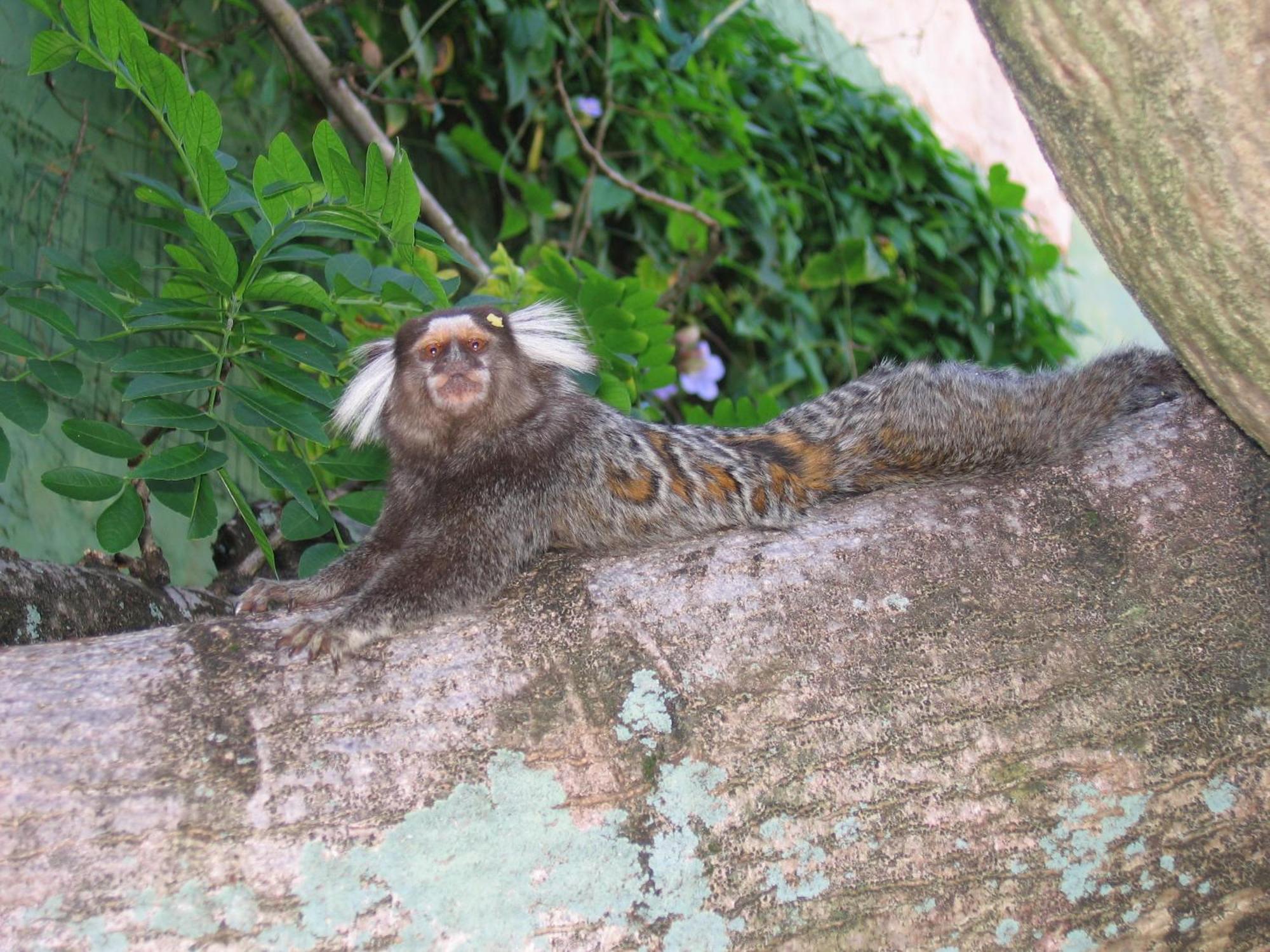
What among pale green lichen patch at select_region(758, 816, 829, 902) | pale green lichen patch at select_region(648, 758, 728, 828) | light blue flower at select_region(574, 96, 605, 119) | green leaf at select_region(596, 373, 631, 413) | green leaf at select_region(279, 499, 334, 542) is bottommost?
pale green lichen patch at select_region(758, 816, 829, 902)

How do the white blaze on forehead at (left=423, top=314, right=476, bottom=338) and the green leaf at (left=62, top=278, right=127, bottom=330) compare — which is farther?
the white blaze on forehead at (left=423, top=314, right=476, bottom=338)

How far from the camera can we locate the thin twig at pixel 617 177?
384 cm

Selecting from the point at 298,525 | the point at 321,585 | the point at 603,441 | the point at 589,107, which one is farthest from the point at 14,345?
the point at 589,107

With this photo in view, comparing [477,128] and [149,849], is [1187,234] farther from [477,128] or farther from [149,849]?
[477,128]

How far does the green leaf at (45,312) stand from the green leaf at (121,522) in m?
0.29

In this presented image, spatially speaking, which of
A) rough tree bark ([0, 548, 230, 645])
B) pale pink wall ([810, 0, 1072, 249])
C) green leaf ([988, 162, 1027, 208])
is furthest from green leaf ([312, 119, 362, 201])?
pale pink wall ([810, 0, 1072, 249])

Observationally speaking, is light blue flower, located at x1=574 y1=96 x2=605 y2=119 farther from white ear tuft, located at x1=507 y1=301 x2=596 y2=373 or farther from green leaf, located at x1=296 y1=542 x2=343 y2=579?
green leaf, located at x1=296 y1=542 x2=343 y2=579

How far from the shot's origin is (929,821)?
1543mm

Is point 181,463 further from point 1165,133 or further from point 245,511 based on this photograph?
point 1165,133

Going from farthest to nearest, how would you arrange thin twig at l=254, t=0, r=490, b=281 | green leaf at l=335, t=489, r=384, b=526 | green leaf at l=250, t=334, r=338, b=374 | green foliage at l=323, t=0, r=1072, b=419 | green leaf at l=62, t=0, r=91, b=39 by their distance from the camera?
green foliage at l=323, t=0, r=1072, b=419
thin twig at l=254, t=0, r=490, b=281
green leaf at l=335, t=489, r=384, b=526
green leaf at l=250, t=334, r=338, b=374
green leaf at l=62, t=0, r=91, b=39

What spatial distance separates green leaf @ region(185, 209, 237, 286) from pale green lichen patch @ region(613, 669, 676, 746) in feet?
3.34

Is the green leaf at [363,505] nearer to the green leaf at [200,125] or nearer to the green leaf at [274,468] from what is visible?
the green leaf at [274,468]

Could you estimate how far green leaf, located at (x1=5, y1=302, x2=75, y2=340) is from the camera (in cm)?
204

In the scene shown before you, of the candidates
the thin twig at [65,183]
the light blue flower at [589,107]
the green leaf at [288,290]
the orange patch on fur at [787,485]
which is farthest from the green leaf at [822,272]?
the green leaf at [288,290]
